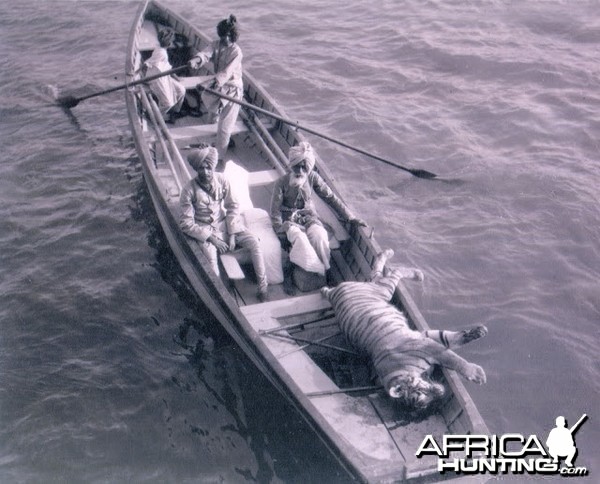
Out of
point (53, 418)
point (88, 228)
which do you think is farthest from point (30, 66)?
point (53, 418)

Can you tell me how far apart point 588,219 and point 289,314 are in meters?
6.04

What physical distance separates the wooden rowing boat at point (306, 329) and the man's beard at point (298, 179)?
93 centimetres

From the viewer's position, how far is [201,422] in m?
6.74

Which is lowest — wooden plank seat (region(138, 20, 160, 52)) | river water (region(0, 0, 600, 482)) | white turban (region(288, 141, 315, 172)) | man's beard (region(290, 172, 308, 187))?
river water (region(0, 0, 600, 482))

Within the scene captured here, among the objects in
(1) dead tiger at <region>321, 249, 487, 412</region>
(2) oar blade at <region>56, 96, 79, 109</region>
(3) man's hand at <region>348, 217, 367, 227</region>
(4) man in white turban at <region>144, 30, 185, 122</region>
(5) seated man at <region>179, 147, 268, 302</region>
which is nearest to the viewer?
(1) dead tiger at <region>321, 249, 487, 412</region>

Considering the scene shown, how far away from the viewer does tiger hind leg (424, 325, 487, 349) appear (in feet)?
18.0

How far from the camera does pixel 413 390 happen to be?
5.46m

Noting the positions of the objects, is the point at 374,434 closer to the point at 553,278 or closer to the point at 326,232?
the point at 326,232

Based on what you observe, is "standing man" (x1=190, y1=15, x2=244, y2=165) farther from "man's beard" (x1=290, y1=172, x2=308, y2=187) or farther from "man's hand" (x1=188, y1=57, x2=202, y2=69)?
"man's beard" (x1=290, y1=172, x2=308, y2=187)

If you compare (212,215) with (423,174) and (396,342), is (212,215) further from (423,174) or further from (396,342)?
(423,174)

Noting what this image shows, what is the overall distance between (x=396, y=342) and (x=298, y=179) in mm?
2651

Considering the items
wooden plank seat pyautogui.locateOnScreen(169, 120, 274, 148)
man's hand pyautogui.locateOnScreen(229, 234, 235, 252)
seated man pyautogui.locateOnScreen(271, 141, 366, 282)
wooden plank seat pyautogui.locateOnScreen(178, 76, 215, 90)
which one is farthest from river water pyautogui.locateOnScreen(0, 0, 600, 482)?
wooden plank seat pyautogui.locateOnScreen(178, 76, 215, 90)

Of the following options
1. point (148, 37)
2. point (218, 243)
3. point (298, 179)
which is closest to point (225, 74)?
point (298, 179)

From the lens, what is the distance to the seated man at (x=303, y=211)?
7254 millimetres
